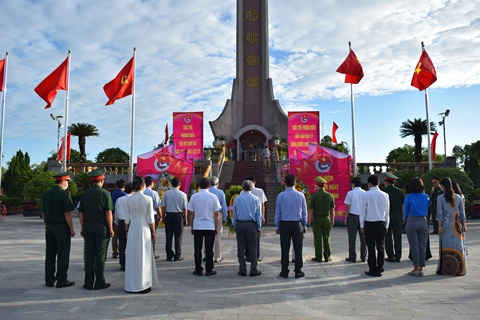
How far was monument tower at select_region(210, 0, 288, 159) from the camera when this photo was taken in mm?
35344

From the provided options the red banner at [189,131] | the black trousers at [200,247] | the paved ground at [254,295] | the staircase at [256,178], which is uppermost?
the red banner at [189,131]

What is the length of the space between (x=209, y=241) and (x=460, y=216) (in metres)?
4.69

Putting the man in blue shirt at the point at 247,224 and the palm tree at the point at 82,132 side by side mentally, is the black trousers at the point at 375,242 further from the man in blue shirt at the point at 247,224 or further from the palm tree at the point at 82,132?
the palm tree at the point at 82,132

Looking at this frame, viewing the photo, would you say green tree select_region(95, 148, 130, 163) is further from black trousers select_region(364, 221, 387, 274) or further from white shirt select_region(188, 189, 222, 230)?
black trousers select_region(364, 221, 387, 274)

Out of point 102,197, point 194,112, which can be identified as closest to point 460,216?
point 102,197

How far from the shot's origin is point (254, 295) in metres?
5.49

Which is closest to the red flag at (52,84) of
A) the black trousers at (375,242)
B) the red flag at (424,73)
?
the black trousers at (375,242)

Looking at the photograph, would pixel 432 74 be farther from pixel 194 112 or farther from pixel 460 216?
pixel 194 112

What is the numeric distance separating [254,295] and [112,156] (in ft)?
215

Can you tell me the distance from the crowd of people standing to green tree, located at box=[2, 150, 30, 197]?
90.5 feet

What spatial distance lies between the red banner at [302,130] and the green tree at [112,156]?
49.8 meters

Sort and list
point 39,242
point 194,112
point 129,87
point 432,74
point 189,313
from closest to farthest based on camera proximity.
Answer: point 189,313 < point 39,242 < point 432,74 < point 129,87 < point 194,112

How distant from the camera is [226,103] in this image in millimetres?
34719

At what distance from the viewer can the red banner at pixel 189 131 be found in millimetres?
21797
